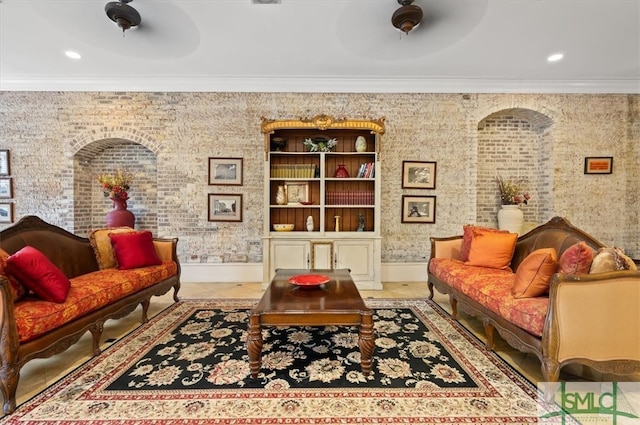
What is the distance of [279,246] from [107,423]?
2682mm

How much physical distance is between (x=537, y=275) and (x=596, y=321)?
0.40 meters

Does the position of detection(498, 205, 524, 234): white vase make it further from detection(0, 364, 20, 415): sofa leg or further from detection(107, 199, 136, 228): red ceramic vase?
detection(107, 199, 136, 228): red ceramic vase

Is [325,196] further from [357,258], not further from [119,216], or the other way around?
[119,216]

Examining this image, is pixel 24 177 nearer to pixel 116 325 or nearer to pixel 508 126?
pixel 116 325

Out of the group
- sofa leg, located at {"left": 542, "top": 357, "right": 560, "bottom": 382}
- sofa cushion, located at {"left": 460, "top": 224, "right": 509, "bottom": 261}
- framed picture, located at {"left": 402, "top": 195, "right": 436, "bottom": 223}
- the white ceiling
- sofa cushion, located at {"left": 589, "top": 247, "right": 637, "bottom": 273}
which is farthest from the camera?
framed picture, located at {"left": 402, "top": 195, "right": 436, "bottom": 223}

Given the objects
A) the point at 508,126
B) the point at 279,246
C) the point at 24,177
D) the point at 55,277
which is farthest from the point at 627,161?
the point at 24,177

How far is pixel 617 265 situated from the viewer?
183cm

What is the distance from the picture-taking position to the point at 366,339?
76.7 inches

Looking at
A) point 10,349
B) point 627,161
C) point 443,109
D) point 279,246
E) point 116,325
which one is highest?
point 443,109

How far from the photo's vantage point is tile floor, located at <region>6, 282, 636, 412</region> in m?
1.99

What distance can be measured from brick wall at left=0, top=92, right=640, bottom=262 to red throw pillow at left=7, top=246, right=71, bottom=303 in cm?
253

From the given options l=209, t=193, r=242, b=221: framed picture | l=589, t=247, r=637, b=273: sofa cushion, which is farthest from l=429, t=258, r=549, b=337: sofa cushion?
l=209, t=193, r=242, b=221: framed picture

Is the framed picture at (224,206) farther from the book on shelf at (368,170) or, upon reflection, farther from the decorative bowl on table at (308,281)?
the decorative bowl on table at (308,281)
